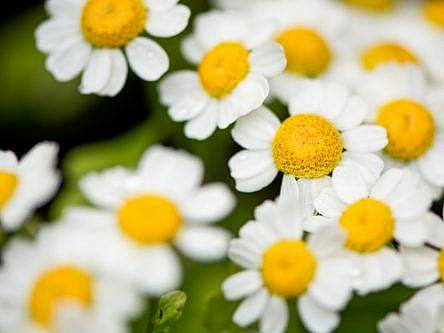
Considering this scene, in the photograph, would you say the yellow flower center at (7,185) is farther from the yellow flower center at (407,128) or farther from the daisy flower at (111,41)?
the yellow flower center at (407,128)

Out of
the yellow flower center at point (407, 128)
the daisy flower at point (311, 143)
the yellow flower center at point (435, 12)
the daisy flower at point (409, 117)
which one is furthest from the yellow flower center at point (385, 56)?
the yellow flower center at point (435, 12)

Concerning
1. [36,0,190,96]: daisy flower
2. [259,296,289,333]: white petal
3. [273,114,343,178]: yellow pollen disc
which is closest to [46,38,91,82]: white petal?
[36,0,190,96]: daisy flower

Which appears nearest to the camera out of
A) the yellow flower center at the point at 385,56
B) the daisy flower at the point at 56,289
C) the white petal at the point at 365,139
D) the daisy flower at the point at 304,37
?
the daisy flower at the point at 56,289

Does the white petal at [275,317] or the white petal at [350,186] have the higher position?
the white petal at [350,186]

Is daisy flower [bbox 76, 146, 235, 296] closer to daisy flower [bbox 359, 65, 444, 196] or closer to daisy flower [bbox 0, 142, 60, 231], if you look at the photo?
daisy flower [bbox 0, 142, 60, 231]

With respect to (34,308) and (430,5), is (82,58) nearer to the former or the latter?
(34,308)

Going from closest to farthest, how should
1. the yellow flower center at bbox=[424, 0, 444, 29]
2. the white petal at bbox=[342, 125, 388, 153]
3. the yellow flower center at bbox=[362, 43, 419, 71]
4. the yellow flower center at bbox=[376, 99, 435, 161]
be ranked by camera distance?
the white petal at bbox=[342, 125, 388, 153], the yellow flower center at bbox=[376, 99, 435, 161], the yellow flower center at bbox=[362, 43, 419, 71], the yellow flower center at bbox=[424, 0, 444, 29]
